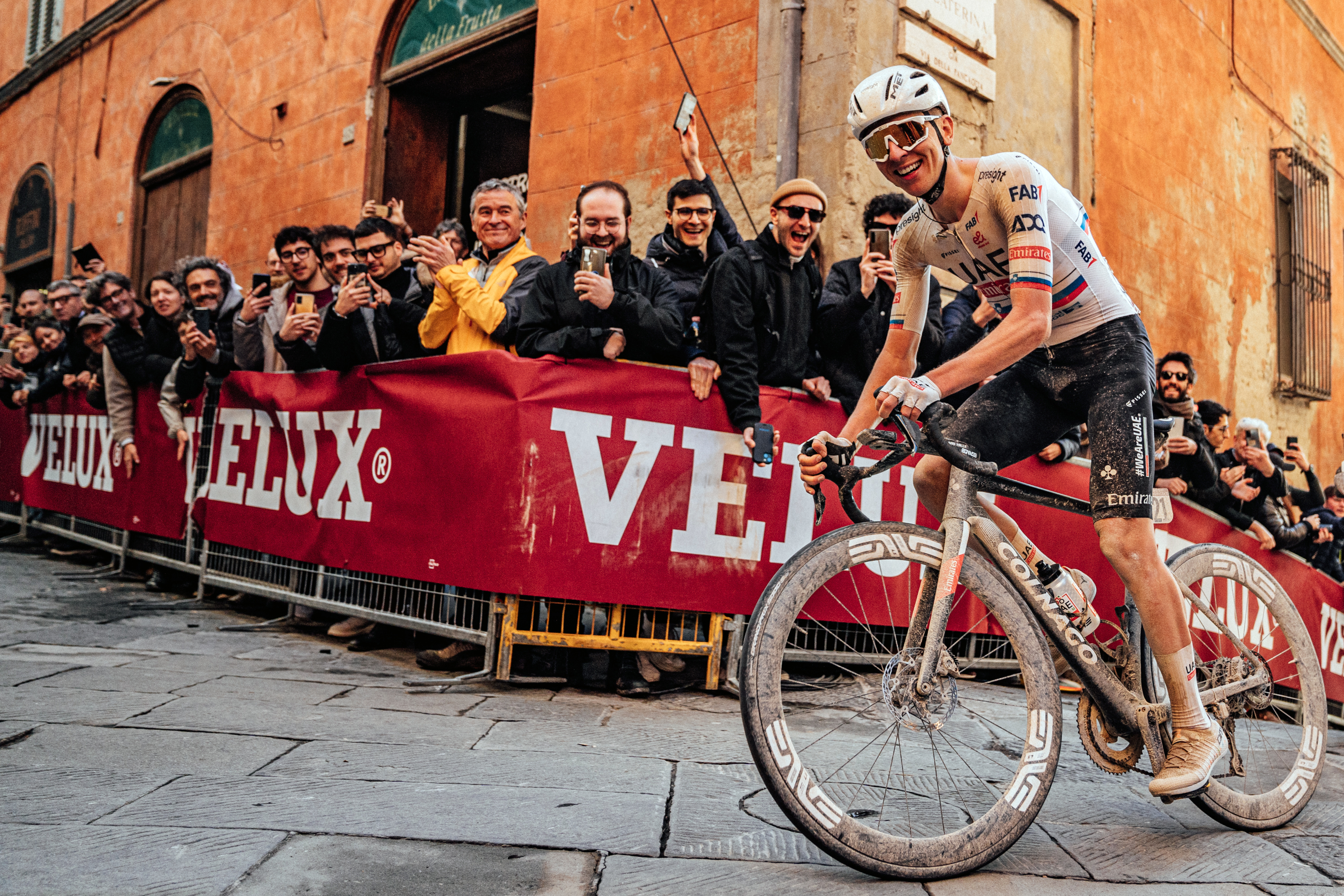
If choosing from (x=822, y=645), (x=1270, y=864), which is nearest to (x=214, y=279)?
(x=822, y=645)

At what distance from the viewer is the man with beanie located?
4.61 m

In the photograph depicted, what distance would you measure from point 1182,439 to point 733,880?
5124mm

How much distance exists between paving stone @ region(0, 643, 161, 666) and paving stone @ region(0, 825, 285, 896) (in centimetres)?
236

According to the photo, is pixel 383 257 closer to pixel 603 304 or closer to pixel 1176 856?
pixel 603 304

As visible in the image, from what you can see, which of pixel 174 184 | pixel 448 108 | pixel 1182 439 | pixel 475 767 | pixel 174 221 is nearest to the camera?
pixel 475 767

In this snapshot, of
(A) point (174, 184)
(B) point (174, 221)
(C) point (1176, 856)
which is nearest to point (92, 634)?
(C) point (1176, 856)

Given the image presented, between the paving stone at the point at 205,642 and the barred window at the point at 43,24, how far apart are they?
20200 mm

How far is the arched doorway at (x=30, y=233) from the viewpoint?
20.3m

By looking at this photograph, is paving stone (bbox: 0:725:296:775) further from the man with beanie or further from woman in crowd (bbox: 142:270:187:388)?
woman in crowd (bbox: 142:270:187:388)

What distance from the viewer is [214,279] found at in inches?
277

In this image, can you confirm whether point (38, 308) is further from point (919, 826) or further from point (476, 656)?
point (919, 826)

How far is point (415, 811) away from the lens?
8.49ft

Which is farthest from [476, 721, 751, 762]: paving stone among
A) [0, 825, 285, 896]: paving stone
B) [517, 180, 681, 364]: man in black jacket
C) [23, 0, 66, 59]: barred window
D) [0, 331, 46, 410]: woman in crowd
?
[23, 0, 66, 59]: barred window

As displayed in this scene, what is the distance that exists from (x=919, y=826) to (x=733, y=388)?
2.52 meters
